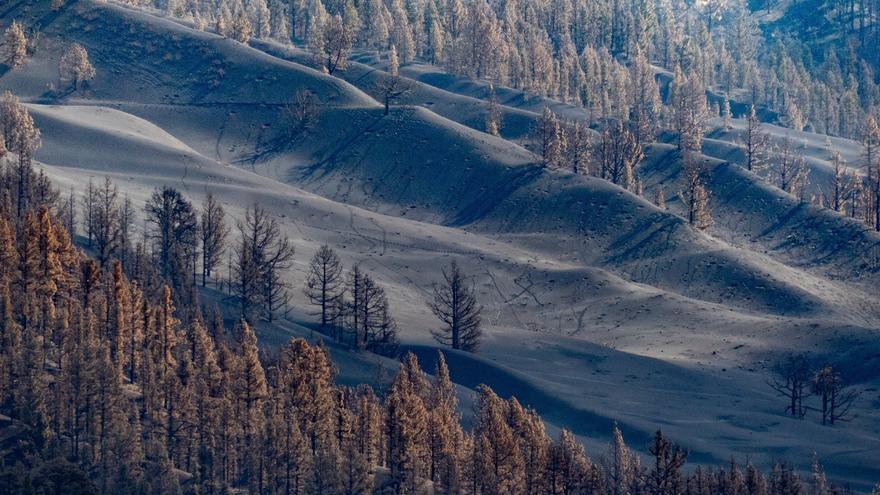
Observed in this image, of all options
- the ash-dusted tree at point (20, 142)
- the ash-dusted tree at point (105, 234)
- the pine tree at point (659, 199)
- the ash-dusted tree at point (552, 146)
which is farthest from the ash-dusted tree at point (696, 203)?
the ash-dusted tree at point (105, 234)

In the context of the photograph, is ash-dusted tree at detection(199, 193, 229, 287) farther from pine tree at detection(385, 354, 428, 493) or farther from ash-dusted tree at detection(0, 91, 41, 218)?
pine tree at detection(385, 354, 428, 493)

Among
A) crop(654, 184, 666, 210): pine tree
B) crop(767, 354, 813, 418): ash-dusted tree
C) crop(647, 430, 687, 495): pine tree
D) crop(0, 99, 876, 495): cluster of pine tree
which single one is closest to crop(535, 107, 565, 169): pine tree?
crop(654, 184, 666, 210): pine tree

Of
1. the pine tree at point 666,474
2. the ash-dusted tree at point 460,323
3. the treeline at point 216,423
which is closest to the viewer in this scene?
the treeline at point 216,423

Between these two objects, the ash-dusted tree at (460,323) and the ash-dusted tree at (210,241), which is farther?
the ash-dusted tree at (210,241)

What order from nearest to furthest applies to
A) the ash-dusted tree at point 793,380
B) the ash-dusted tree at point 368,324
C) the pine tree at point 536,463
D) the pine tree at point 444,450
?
the pine tree at point 536,463 → the pine tree at point 444,450 → the ash-dusted tree at point 368,324 → the ash-dusted tree at point 793,380

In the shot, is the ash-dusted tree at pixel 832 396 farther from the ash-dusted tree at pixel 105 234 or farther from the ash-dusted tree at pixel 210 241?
the ash-dusted tree at pixel 105 234

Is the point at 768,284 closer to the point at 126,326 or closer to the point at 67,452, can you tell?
the point at 126,326

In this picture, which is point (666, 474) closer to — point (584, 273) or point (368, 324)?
point (368, 324)

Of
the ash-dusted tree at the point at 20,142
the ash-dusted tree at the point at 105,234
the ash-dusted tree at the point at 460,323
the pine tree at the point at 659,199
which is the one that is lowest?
the ash-dusted tree at the point at 460,323
